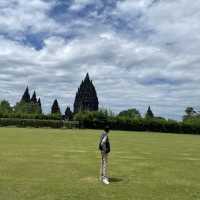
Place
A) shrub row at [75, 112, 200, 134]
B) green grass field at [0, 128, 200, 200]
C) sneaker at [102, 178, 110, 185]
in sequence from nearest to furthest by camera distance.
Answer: green grass field at [0, 128, 200, 200]
sneaker at [102, 178, 110, 185]
shrub row at [75, 112, 200, 134]

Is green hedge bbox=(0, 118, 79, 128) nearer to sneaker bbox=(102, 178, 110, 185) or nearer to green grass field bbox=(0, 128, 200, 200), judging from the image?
green grass field bbox=(0, 128, 200, 200)

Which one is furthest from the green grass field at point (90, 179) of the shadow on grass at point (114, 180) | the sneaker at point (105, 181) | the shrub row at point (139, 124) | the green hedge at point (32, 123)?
the green hedge at point (32, 123)

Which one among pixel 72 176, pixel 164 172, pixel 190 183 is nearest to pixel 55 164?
pixel 72 176

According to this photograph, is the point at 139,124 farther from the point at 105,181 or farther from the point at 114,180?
the point at 105,181

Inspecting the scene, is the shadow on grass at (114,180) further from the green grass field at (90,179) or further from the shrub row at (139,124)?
the shrub row at (139,124)

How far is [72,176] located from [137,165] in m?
5.48

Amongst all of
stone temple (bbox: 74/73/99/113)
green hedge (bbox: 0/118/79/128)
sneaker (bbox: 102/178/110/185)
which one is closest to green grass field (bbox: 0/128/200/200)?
sneaker (bbox: 102/178/110/185)

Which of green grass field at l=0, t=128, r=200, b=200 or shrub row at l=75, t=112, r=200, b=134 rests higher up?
shrub row at l=75, t=112, r=200, b=134

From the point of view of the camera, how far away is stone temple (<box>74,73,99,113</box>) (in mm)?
172250

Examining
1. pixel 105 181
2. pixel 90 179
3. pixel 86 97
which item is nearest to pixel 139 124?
pixel 90 179

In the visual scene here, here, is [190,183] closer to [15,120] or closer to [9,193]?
[9,193]

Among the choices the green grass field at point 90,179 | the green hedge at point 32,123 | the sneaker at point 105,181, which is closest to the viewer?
the green grass field at point 90,179

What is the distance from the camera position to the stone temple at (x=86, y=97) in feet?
565

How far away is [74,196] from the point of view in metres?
12.2
